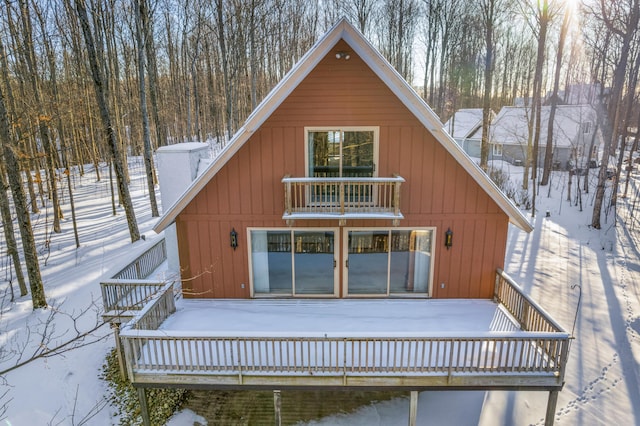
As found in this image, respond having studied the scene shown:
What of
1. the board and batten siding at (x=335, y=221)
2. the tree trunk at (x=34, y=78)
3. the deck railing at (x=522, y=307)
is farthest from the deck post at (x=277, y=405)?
the tree trunk at (x=34, y=78)

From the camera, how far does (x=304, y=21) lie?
108 feet

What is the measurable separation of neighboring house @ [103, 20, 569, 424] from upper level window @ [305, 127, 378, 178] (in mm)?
25

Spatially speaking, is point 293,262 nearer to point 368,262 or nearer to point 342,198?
point 368,262

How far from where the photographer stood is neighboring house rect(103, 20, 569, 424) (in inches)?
282

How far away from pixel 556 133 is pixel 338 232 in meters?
27.8

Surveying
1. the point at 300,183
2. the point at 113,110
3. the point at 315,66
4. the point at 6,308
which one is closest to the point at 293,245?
the point at 300,183

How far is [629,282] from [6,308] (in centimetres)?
2061

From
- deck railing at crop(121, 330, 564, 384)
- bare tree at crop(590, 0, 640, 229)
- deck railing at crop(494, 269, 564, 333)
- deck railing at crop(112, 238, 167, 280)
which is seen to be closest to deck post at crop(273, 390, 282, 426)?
deck railing at crop(121, 330, 564, 384)

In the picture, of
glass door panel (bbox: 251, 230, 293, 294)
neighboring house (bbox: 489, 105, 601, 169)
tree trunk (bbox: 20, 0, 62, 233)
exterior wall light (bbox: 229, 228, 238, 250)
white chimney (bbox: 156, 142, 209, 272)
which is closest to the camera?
exterior wall light (bbox: 229, 228, 238, 250)

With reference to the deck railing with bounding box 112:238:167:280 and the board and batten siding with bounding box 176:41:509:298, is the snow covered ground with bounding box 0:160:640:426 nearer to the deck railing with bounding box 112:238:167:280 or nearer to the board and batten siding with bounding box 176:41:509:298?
the deck railing with bounding box 112:238:167:280

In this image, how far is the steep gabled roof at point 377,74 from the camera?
729cm

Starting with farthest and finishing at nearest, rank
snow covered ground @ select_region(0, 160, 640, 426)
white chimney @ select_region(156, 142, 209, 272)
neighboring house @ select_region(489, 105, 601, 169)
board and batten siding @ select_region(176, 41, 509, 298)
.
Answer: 1. neighboring house @ select_region(489, 105, 601, 169)
2. white chimney @ select_region(156, 142, 209, 272)
3. board and batten siding @ select_region(176, 41, 509, 298)
4. snow covered ground @ select_region(0, 160, 640, 426)

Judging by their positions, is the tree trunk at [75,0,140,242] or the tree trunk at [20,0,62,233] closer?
the tree trunk at [75,0,140,242]

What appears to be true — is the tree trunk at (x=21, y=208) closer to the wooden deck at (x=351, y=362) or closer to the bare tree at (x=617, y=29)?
the wooden deck at (x=351, y=362)
